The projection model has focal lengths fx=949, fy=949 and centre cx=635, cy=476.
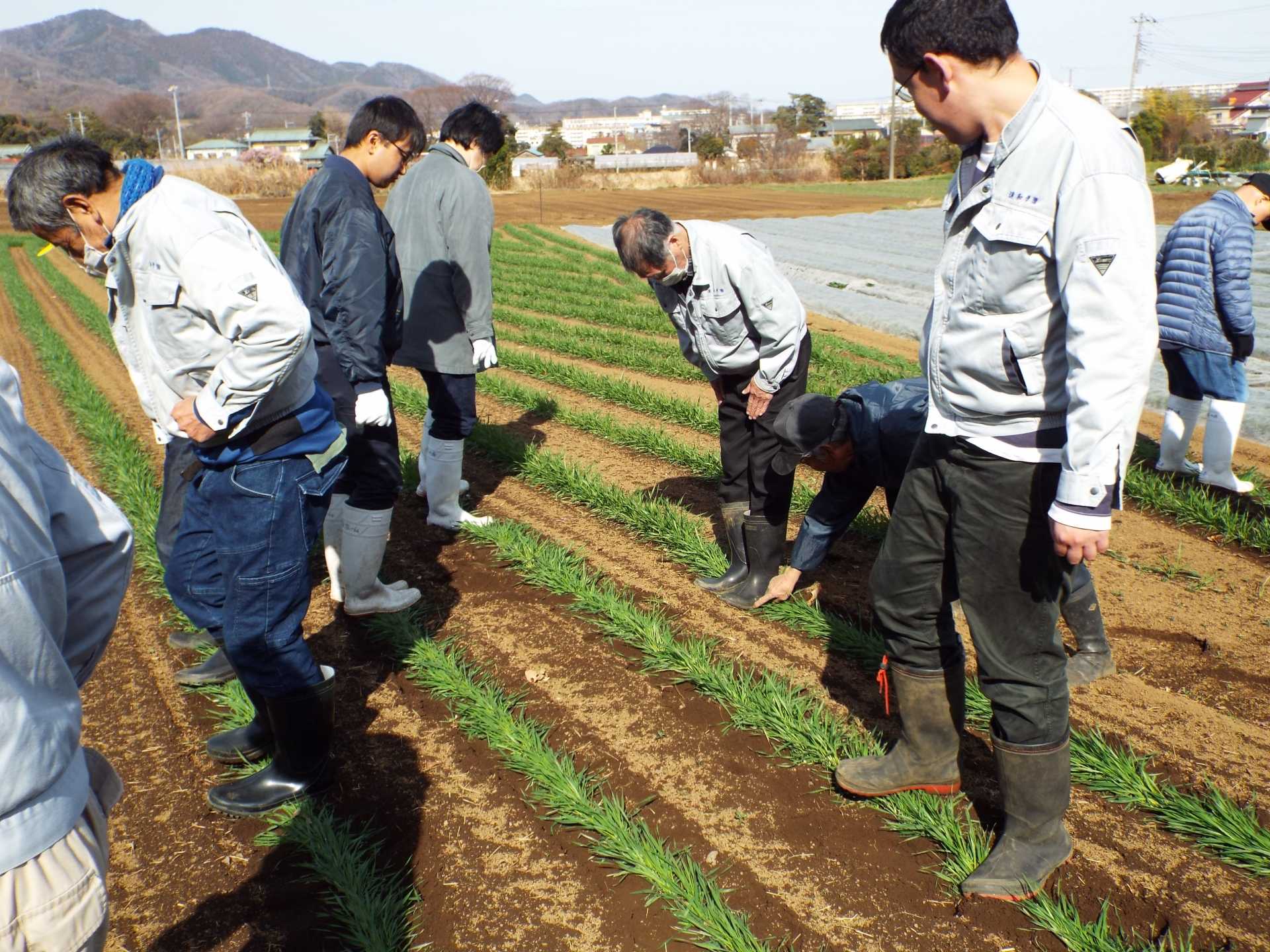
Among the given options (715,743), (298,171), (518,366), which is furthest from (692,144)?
(715,743)

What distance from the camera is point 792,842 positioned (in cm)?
282

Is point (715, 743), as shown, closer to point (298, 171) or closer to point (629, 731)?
point (629, 731)

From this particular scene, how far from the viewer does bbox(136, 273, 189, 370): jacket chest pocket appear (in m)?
2.59

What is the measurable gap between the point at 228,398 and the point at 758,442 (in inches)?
90.8

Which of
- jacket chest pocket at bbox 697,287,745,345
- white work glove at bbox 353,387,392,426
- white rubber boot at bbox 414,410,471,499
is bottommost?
white rubber boot at bbox 414,410,471,499

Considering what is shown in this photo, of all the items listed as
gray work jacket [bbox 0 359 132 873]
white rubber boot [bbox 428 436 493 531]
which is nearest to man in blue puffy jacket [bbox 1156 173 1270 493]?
white rubber boot [bbox 428 436 493 531]

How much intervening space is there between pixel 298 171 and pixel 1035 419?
4760 cm

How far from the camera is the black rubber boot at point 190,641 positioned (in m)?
4.13

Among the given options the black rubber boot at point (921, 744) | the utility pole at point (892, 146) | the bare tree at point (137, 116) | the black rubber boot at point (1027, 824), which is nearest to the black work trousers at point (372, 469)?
the black rubber boot at point (921, 744)

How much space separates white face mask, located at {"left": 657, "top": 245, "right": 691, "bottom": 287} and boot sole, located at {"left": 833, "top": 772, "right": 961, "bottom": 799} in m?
2.07

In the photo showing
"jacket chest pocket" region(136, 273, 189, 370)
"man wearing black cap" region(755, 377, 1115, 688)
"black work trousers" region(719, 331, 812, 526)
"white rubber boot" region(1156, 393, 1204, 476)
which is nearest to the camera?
"jacket chest pocket" region(136, 273, 189, 370)

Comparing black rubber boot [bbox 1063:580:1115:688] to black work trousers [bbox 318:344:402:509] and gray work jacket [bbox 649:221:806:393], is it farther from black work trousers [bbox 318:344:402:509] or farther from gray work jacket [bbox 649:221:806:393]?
black work trousers [bbox 318:344:402:509]

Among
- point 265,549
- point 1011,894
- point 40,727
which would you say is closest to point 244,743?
point 265,549

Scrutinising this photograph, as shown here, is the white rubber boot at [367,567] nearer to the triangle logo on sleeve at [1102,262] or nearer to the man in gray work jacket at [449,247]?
the man in gray work jacket at [449,247]
